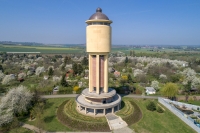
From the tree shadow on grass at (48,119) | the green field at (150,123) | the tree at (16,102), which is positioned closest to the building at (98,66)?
the green field at (150,123)

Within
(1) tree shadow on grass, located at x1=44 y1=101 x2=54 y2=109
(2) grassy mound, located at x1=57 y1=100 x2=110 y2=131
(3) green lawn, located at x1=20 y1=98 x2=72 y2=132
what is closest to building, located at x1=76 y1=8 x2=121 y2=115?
(2) grassy mound, located at x1=57 y1=100 x2=110 y2=131

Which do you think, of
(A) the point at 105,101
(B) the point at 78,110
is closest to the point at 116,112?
(A) the point at 105,101

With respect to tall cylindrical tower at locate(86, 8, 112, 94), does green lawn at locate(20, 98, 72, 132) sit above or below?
below

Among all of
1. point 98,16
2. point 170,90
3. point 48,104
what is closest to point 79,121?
point 48,104

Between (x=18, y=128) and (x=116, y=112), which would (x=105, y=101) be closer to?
(x=116, y=112)

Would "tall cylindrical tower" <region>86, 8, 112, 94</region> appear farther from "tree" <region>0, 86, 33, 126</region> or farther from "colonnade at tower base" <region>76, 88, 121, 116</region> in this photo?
"tree" <region>0, 86, 33, 126</region>

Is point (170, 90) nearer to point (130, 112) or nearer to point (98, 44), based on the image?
point (130, 112)
